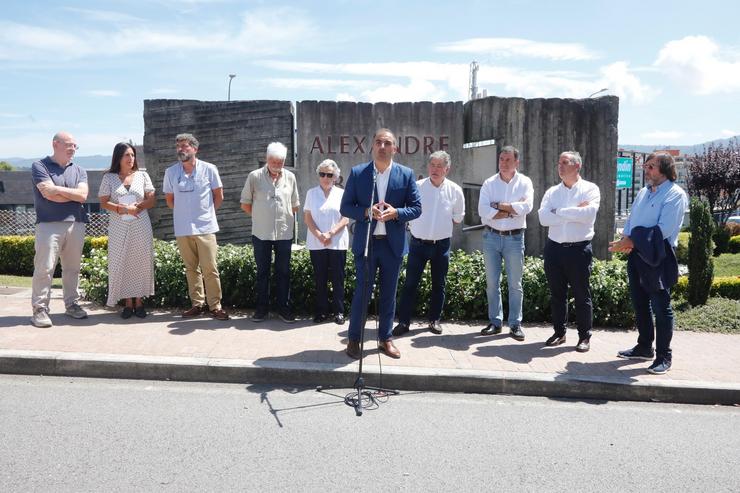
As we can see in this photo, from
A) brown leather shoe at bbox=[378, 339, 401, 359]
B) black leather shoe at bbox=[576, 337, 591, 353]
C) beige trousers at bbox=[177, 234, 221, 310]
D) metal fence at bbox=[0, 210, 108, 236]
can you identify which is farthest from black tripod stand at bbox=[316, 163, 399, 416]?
metal fence at bbox=[0, 210, 108, 236]

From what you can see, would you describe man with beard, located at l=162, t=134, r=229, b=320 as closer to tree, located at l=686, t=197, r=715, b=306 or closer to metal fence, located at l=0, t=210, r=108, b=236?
tree, located at l=686, t=197, r=715, b=306

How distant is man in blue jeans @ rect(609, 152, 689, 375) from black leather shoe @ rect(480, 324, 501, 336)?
1494mm

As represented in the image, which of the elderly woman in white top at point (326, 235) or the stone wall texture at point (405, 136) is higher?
the stone wall texture at point (405, 136)

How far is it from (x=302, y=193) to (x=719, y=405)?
5696mm

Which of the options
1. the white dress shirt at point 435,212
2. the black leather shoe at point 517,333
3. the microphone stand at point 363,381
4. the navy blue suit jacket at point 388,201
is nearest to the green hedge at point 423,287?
the black leather shoe at point 517,333

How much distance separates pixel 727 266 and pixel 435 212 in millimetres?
12211

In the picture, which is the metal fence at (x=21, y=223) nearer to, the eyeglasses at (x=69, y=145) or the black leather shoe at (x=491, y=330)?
the eyeglasses at (x=69, y=145)

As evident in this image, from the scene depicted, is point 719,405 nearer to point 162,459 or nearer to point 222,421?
point 222,421

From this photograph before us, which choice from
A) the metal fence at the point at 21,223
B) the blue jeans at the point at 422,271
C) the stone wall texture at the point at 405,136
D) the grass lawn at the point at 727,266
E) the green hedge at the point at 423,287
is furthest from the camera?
the metal fence at the point at 21,223

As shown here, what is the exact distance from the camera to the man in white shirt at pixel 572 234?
5.84 m

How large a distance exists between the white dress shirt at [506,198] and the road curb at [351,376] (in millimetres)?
1627

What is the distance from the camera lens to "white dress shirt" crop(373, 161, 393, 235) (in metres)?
5.45

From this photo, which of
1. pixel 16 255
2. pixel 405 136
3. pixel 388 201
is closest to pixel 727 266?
pixel 405 136

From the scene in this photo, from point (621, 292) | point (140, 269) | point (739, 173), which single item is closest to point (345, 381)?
point (140, 269)
